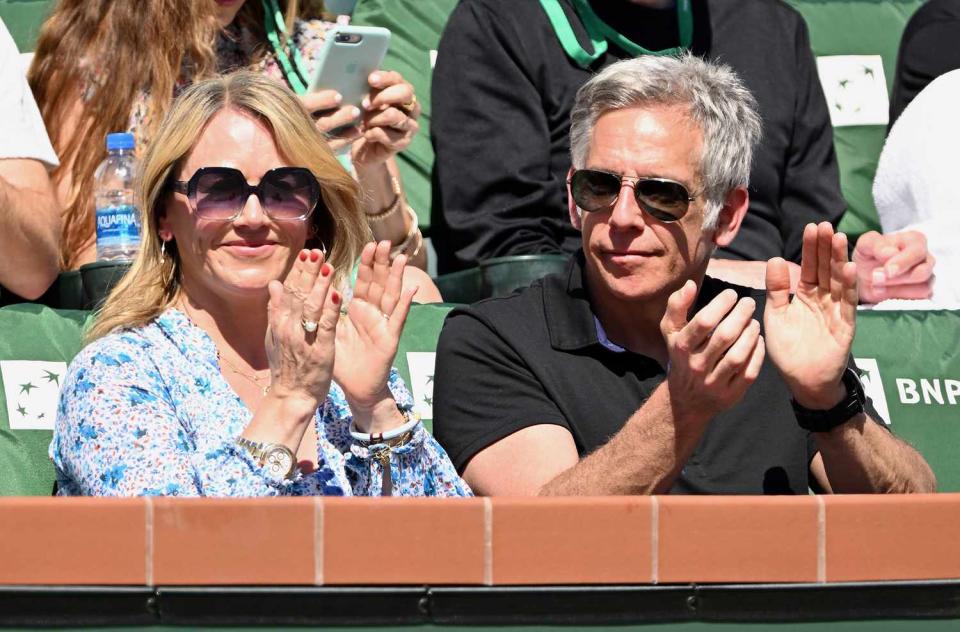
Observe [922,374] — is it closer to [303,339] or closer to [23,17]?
[303,339]

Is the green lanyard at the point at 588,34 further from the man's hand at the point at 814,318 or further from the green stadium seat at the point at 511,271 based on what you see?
the man's hand at the point at 814,318

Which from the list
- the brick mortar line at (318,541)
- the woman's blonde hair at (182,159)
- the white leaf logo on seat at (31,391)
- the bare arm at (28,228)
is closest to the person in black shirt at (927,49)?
the woman's blonde hair at (182,159)

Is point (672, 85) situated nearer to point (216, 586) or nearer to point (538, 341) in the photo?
point (538, 341)

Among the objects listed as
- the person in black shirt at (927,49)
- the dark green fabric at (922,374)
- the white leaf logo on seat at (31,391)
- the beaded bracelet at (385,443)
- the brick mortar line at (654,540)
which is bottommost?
the dark green fabric at (922,374)

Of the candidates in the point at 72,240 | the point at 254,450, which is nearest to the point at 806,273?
the point at 254,450

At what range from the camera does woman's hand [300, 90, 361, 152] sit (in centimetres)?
321

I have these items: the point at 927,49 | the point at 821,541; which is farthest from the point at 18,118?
the point at 927,49

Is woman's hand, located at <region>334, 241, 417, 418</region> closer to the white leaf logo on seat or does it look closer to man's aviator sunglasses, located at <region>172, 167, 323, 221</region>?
man's aviator sunglasses, located at <region>172, 167, 323, 221</region>

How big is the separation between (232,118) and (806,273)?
980 mm

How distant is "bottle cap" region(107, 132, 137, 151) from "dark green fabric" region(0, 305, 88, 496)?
50 cm

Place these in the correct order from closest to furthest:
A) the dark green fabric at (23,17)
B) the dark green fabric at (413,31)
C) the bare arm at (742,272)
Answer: the bare arm at (742,272)
the dark green fabric at (23,17)
the dark green fabric at (413,31)

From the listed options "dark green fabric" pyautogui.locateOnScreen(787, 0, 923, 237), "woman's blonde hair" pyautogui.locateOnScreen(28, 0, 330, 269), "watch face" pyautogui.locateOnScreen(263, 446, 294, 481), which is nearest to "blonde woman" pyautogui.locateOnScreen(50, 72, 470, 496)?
"watch face" pyautogui.locateOnScreen(263, 446, 294, 481)

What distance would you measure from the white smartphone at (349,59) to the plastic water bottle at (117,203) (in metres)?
0.45

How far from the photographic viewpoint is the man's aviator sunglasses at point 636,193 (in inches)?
108
